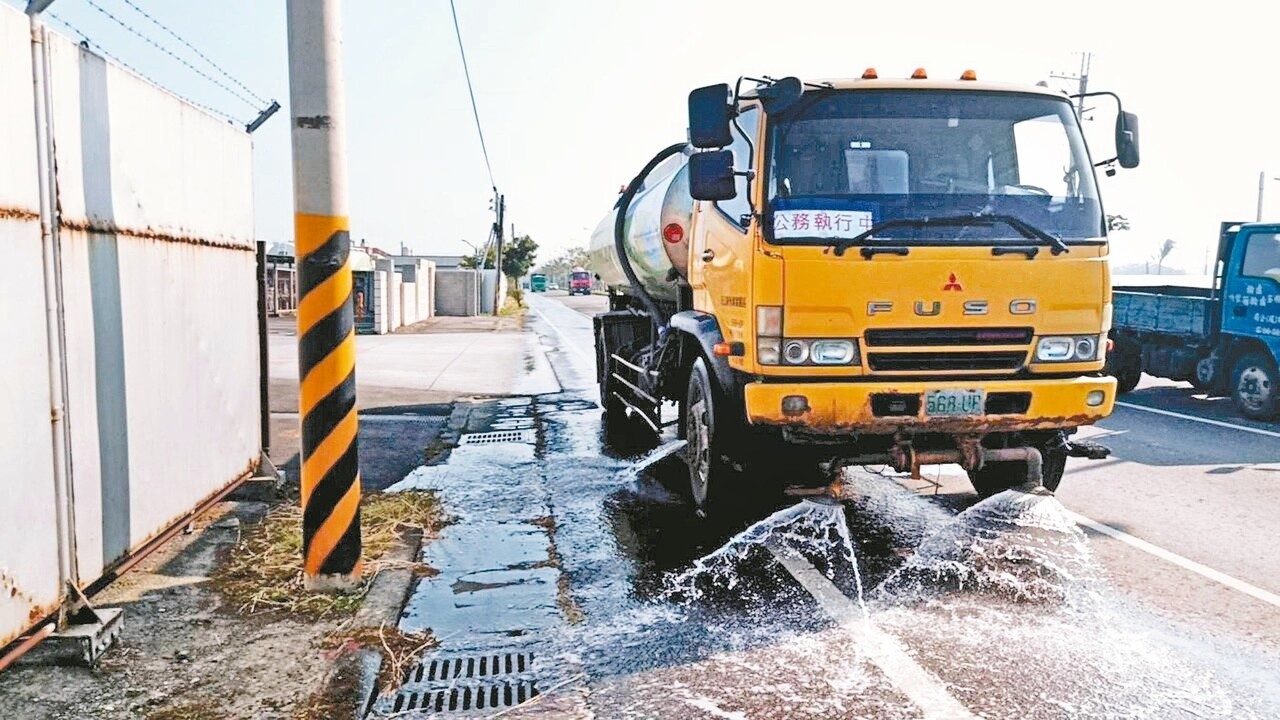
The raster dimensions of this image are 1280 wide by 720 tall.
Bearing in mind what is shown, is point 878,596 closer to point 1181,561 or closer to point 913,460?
point 913,460

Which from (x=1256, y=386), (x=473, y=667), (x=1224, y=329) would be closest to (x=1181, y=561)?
(x=473, y=667)

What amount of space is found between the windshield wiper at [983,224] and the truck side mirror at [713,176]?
804mm

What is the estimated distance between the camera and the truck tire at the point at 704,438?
19.4 ft

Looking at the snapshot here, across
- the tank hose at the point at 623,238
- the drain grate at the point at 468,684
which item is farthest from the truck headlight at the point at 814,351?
the tank hose at the point at 623,238

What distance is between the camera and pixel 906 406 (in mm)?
5324

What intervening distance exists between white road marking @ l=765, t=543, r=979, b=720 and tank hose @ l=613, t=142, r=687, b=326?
348 centimetres

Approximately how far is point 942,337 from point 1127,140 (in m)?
2.01

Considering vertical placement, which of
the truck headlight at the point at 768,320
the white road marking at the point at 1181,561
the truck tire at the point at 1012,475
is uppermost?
the truck headlight at the point at 768,320

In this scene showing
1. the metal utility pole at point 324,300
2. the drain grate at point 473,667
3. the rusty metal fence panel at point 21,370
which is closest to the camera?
the rusty metal fence panel at point 21,370

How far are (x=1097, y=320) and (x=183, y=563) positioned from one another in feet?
17.0

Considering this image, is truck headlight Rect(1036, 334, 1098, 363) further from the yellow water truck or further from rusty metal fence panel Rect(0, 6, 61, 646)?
rusty metal fence panel Rect(0, 6, 61, 646)

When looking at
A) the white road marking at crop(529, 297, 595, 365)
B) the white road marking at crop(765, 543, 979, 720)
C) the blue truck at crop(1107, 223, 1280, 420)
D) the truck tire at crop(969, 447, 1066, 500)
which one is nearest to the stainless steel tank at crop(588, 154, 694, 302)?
the truck tire at crop(969, 447, 1066, 500)

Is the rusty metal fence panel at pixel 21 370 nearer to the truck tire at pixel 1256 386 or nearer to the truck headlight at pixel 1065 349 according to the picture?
the truck headlight at pixel 1065 349

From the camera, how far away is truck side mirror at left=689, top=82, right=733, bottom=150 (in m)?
5.48
